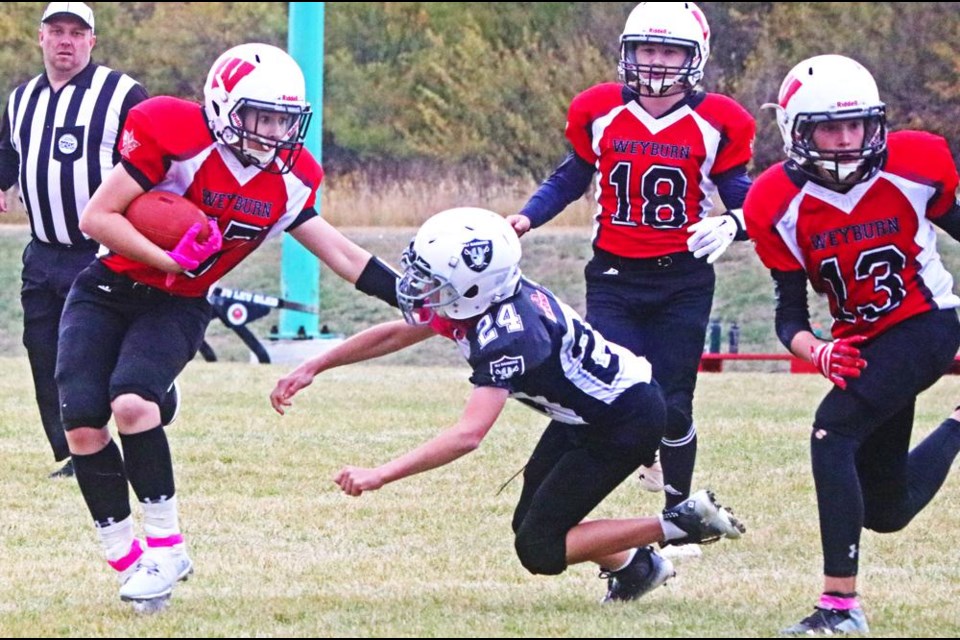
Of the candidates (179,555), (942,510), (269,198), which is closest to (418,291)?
(269,198)

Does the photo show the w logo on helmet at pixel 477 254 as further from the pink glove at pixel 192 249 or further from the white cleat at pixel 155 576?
the white cleat at pixel 155 576

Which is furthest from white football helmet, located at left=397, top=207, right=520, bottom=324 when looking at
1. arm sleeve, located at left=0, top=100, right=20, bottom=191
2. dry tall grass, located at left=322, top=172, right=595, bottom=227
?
dry tall grass, located at left=322, top=172, right=595, bottom=227

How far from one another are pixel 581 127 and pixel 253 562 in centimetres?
189

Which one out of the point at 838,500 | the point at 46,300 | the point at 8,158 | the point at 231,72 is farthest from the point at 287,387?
the point at 8,158

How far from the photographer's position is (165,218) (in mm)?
4715

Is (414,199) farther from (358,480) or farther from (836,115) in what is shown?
(358,480)

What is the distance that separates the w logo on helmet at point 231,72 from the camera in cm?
473

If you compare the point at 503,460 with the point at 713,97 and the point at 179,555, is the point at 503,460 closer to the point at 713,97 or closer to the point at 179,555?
the point at 713,97

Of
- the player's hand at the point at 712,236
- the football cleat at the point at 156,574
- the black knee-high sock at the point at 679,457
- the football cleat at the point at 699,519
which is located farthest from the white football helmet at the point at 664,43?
the football cleat at the point at 156,574

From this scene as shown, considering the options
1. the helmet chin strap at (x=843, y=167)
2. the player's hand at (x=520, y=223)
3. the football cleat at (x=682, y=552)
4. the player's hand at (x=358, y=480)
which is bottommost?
the football cleat at (x=682, y=552)

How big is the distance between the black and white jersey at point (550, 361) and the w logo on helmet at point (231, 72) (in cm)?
93

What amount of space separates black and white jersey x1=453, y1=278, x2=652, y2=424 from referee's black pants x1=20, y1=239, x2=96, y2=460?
2.88 meters

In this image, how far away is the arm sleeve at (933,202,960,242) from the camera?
457 centimetres

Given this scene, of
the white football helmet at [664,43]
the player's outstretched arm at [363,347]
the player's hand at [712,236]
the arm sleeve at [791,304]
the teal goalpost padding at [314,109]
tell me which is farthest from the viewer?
the teal goalpost padding at [314,109]
